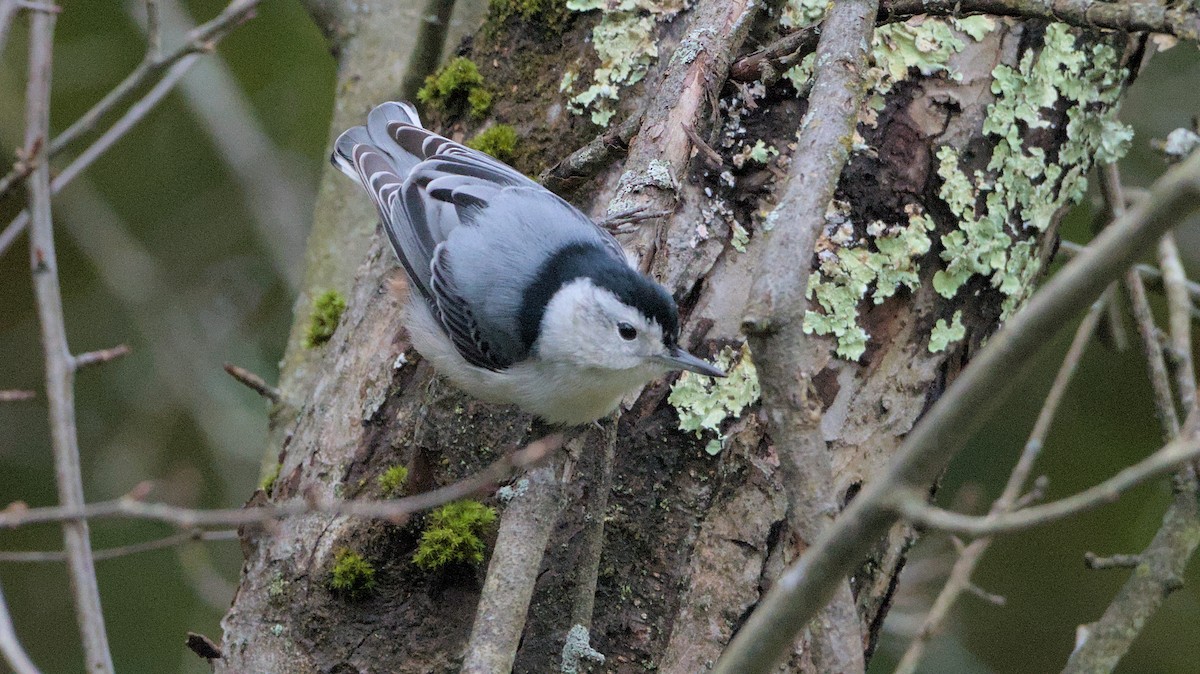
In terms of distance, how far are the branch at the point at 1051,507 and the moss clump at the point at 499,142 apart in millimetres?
1569

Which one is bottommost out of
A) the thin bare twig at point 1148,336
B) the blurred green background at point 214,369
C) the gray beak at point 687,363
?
the blurred green background at point 214,369

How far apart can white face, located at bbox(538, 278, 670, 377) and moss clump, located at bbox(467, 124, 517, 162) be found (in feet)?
1.15

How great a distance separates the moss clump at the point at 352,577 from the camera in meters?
2.02

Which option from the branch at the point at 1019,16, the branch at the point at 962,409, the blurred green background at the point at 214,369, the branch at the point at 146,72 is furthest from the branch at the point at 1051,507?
the blurred green background at the point at 214,369

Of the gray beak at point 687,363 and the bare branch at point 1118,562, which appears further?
the bare branch at point 1118,562

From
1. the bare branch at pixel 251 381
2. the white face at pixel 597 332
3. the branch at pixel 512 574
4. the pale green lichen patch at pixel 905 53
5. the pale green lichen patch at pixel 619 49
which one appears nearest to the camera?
the branch at pixel 512 574

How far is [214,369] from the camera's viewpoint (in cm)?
502

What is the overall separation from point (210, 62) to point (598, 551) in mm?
3920

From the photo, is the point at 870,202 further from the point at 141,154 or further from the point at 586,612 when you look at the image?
the point at 141,154

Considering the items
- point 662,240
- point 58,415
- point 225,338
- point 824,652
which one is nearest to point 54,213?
point 225,338

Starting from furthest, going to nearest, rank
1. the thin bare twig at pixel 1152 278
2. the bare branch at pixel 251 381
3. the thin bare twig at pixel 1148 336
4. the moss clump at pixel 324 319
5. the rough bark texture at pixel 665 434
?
1. the thin bare twig at pixel 1152 278
2. the moss clump at pixel 324 319
3. the bare branch at pixel 251 381
4. the thin bare twig at pixel 1148 336
5. the rough bark texture at pixel 665 434

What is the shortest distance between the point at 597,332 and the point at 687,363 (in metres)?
0.33

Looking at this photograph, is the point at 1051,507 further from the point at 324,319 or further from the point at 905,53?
the point at 324,319

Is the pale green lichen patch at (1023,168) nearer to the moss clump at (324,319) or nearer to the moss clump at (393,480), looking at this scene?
the moss clump at (393,480)
